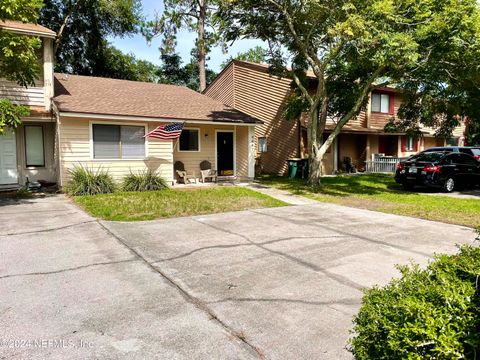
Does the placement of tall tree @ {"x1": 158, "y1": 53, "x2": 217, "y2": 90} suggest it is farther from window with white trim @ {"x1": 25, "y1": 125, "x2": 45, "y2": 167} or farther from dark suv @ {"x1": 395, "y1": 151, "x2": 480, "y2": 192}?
dark suv @ {"x1": 395, "y1": 151, "x2": 480, "y2": 192}

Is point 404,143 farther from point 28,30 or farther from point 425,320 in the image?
point 425,320

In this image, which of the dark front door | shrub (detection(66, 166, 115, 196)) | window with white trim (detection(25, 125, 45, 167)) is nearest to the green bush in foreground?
shrub (detection(66, 166, 115, 196))

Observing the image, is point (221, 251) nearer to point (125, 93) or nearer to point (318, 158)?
point (318, 158)

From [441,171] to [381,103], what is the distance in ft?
34.0

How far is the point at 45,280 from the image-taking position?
4.76 m

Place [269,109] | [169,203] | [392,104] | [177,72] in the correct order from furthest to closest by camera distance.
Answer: [177,72], [392,104], [269,109], [169,203]

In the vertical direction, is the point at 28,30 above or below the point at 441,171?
above

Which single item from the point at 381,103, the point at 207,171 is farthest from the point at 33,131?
the point at 381,103

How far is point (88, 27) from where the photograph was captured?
2622cm

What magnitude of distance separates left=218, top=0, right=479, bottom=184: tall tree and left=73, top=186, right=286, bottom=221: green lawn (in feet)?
13.6

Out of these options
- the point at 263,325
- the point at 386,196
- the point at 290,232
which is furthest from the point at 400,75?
the point at 263,325

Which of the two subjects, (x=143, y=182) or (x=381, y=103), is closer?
(x=143, y=182)

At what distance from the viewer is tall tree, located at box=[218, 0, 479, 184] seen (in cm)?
1140

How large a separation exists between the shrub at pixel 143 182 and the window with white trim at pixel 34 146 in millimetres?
3737
